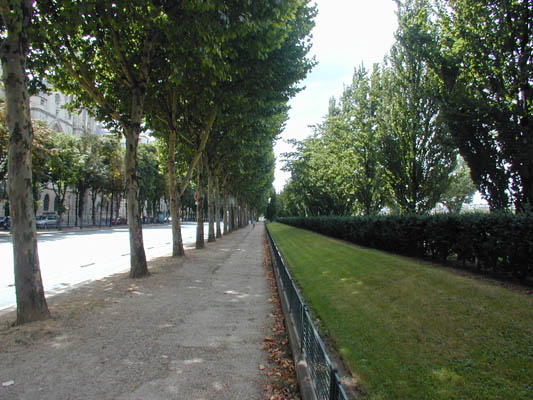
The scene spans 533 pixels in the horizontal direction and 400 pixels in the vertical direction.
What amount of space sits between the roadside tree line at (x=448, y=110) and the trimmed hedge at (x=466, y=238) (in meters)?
1.00

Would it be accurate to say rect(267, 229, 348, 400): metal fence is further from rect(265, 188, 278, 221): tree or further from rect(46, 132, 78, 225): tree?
rect(265, 188, 278, 221): tree

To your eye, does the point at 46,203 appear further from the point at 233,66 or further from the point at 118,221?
the point at 233,66

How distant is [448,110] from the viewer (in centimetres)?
1081

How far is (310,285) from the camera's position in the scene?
900 centimetres

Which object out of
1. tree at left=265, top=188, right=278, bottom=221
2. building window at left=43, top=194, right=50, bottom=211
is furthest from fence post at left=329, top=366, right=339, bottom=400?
tree at left=265, top=188, right=278, bottom=221

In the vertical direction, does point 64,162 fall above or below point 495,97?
above

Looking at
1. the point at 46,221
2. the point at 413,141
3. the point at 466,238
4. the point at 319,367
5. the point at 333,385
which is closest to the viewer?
the point at 333,385

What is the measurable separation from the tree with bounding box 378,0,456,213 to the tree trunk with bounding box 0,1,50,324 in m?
12.9

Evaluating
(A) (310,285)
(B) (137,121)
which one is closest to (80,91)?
(B) (137,121)

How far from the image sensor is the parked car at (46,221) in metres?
40.7

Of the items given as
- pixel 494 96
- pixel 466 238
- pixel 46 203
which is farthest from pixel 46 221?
pixel 494 96

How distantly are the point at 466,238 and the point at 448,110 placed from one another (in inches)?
177

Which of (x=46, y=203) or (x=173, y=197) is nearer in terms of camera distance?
(x=173, y=197)

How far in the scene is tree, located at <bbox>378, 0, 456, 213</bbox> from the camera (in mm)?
13953
